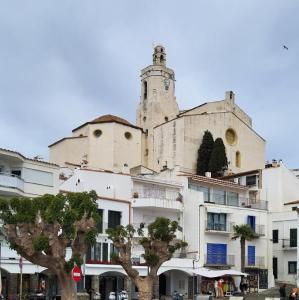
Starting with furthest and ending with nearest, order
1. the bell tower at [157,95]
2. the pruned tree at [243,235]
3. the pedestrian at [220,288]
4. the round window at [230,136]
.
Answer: the bell tower at [157,95] → the round window at [230,136] → the pruned tree at [243,235] → the pedestrian at [220,288]

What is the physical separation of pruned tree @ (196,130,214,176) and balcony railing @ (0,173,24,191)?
4145 centimetres

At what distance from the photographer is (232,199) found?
7069 centimetres

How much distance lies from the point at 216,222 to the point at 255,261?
5.52 meters

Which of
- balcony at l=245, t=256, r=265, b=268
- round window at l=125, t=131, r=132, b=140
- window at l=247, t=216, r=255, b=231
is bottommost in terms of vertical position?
balcony at l=245, t=256, r=265, b=268

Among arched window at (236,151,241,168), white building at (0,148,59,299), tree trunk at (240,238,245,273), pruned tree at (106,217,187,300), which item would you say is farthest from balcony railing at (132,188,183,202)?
arched window at (236,151,241,168)

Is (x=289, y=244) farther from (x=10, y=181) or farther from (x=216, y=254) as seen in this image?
(x=10, y=181)

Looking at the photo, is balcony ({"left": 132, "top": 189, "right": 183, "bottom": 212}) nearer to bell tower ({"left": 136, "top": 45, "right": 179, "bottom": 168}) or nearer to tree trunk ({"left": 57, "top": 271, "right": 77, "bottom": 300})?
tree trunk ({"left": 57, "top": 271, "right": 77, "bottom": 300})

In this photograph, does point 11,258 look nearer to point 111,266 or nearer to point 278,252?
point 111,266

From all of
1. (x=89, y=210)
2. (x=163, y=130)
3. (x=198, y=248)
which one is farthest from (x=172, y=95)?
(x=89, y=210)

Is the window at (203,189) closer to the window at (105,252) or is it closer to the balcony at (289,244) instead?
the balcony at (289,244)

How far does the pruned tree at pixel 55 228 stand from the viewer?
36469 millimetres

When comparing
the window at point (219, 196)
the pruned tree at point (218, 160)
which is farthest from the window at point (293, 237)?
the pruned tree at point (218, 160)

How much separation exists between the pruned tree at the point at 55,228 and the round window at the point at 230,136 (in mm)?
60699

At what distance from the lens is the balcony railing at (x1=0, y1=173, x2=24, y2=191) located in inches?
2048
